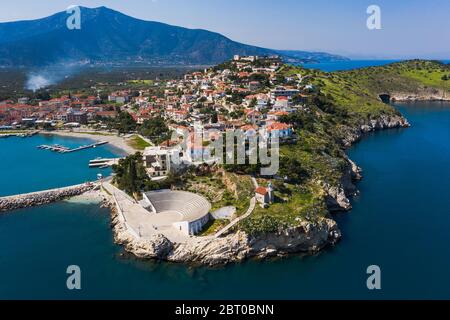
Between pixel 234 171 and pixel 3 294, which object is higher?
pixel 234 171

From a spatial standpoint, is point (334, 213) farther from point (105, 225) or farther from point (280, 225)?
point (105, 225)

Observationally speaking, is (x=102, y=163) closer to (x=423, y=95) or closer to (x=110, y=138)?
(x=110, y=138)

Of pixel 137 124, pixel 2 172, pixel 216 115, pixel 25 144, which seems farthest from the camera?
pixel 137 124

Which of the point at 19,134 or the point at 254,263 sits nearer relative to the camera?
the point at 254,263

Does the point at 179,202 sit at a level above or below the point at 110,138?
below

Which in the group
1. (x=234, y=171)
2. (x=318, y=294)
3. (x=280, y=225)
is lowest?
(x=318, y=294)

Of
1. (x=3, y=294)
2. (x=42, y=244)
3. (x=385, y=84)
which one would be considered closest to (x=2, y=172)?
(x=42, y=244)

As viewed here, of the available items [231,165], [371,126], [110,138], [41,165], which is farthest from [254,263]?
[371,126]

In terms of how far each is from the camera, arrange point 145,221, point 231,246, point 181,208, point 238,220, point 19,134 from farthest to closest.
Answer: point 19,134 → point 181,208 → point 145,221 → point 238,220 → point 231,246
